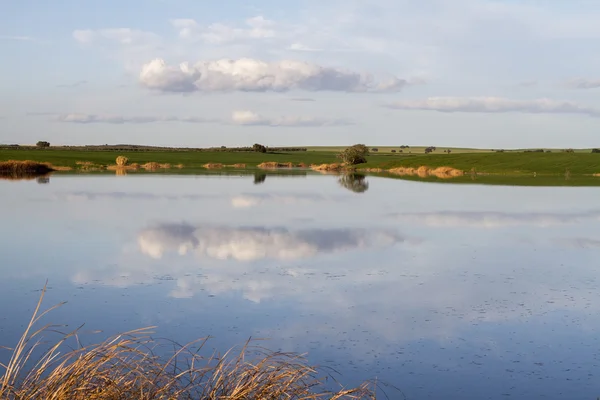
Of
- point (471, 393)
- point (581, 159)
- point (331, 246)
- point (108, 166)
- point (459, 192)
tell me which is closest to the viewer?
point (471, 393)

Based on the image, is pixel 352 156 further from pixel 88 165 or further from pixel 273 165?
pixel 88 165

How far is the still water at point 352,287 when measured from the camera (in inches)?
401

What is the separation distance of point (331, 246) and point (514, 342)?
1061 centimetres

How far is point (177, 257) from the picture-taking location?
18734 millimetres

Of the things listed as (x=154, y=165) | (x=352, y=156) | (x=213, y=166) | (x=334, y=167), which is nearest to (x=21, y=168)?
(x=154, y=165)

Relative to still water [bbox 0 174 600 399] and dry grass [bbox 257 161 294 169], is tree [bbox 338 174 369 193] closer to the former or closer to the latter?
still water [bbox 0 174 600 399]

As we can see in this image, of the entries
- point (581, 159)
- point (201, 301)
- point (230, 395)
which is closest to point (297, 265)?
point (201, 301)

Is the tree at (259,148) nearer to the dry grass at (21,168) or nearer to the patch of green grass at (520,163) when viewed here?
the patch of green grass at (520,163)

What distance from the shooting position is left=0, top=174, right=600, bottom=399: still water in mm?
10180

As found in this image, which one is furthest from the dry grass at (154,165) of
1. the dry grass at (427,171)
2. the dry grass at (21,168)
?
the dry grass at (427,171)

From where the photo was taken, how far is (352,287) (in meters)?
15.3

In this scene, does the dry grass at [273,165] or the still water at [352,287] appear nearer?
the still water at [352,287]

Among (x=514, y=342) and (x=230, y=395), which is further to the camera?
(x=514, y=342)

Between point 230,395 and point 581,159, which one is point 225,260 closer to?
point 230,395
